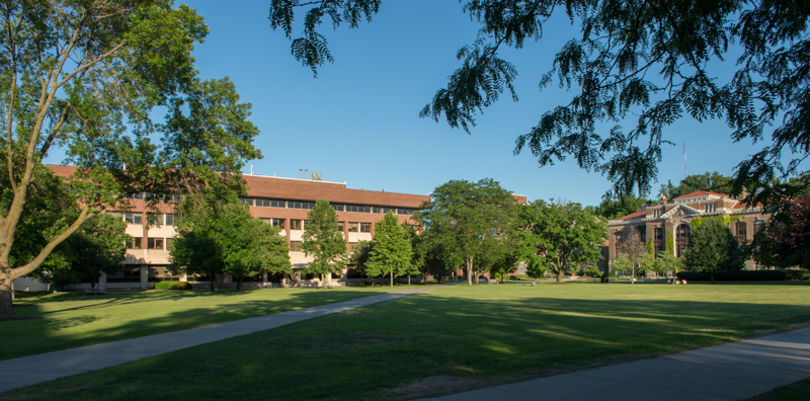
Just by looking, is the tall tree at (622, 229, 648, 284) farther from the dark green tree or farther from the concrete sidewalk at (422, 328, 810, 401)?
the concrete sidewalk at (422, 328, 810, 401)

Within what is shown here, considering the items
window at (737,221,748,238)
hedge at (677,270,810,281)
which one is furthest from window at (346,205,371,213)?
window at (737,221,748,238)

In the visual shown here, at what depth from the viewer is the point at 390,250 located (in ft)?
206

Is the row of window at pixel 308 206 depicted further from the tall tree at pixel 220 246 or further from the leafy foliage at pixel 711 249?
the leafy foliage at pixel 711 249

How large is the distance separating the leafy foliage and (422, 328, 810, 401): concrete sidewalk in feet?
201

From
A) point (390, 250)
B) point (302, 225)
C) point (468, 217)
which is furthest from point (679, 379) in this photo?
point (302, 225)

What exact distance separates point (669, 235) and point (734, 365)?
3437 inches

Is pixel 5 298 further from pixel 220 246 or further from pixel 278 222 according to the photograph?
pixel 278 222

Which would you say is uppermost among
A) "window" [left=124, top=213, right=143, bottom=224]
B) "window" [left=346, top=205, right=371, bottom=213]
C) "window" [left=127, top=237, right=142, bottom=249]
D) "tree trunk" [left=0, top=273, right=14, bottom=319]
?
"window" [left=346, top=205, right=371, bottom=213]

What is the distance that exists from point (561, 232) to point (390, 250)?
2654cm

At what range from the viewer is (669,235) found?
85.9 meters

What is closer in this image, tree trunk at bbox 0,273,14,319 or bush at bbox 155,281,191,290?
tree trunk at bbox 0,273,14,319

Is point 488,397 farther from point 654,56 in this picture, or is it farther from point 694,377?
point 654,56

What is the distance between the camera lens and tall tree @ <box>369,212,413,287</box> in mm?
62281

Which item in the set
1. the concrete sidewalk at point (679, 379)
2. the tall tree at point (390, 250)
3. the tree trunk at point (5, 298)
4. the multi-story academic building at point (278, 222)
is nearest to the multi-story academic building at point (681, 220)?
the tall tree at point (390, 250)
